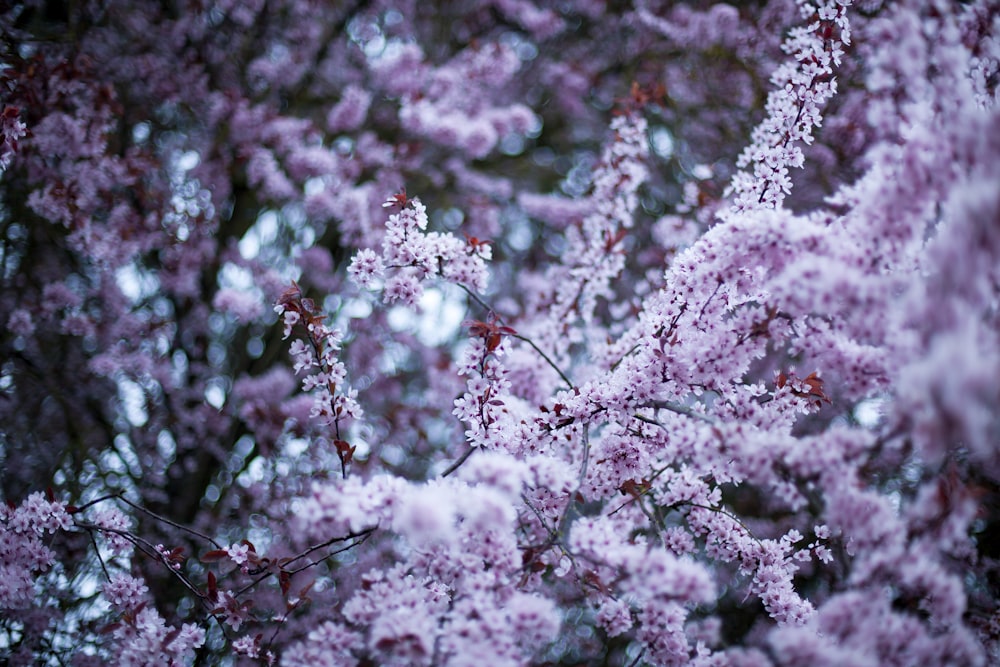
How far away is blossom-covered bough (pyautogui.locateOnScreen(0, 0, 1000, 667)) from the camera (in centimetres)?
189

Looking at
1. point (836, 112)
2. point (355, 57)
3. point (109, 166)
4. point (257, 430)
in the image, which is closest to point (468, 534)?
point (257, 430)

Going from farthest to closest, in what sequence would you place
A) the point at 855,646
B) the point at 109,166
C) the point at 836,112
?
1. the point at 836,112
2. the point at 109,166
3. the point at 855,646

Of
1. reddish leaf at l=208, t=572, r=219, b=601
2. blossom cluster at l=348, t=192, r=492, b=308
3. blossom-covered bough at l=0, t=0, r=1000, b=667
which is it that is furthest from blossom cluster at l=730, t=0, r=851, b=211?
reddish leaf at l=208, t=572, r=219, b=601

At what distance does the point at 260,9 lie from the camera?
15.8 ft

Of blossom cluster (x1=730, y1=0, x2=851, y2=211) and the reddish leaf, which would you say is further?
blossom cluster (x1=730, y1=0, x2=851, y2=211)

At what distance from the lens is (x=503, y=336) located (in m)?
2.60

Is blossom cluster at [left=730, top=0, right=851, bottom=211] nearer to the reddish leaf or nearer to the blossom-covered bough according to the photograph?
the blossom-covered bough

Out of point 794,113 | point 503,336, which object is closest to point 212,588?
point 503,336

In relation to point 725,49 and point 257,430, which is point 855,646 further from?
point 725,49

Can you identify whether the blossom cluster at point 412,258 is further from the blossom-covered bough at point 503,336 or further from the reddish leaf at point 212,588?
the reddish leaf at point 212,588

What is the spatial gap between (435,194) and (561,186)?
47.2 inches

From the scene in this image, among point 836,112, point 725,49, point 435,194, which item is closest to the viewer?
point 836,112

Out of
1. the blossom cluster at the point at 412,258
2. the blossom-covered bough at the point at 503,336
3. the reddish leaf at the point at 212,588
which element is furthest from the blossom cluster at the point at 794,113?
the reddish leaf at the point at 212,588

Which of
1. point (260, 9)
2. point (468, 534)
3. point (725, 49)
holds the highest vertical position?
point (260, 9)
